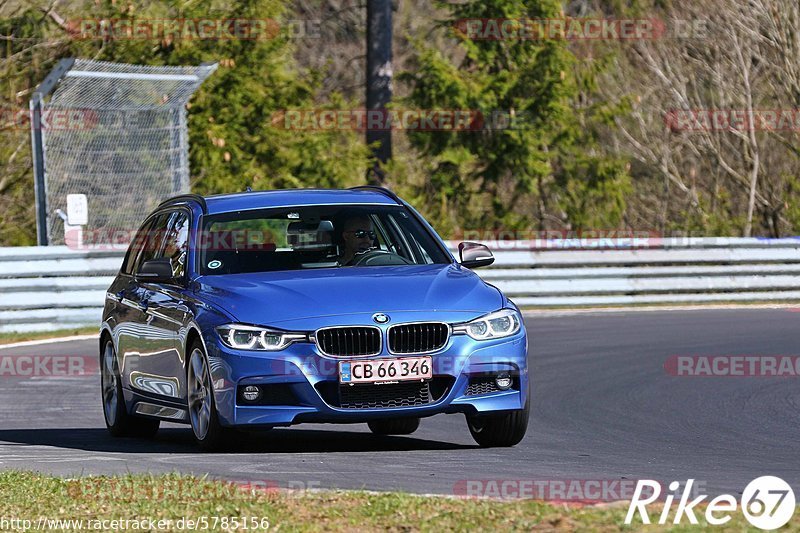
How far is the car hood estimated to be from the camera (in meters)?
9.12

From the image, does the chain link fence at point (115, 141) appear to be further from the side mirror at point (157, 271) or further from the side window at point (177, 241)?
the side mirror at point (157, 271)

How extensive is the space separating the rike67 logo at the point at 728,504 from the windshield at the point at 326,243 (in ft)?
10.2

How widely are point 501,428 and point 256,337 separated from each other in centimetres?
163

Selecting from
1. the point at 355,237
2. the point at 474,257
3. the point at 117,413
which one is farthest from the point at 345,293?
the point at 117,413

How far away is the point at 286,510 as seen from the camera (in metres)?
6.94

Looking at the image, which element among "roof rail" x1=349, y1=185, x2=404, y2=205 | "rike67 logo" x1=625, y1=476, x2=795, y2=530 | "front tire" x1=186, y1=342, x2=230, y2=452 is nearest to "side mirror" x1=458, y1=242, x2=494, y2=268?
"roof rail" x1=349, y1=185, x2=404, y2=205

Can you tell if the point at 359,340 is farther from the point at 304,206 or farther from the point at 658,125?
the point at 658,125

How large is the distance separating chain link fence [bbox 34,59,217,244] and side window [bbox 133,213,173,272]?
9.65m

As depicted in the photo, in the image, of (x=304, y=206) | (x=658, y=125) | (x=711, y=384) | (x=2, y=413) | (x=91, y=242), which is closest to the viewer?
(x=304, y=206)

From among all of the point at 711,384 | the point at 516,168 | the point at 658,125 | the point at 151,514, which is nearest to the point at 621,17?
the point at 658,125

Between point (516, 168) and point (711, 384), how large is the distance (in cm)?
1773

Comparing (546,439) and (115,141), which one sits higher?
(546,439)

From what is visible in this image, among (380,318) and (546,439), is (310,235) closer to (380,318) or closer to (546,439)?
(380,318)

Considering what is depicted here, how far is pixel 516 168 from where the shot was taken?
31406 millimetres
